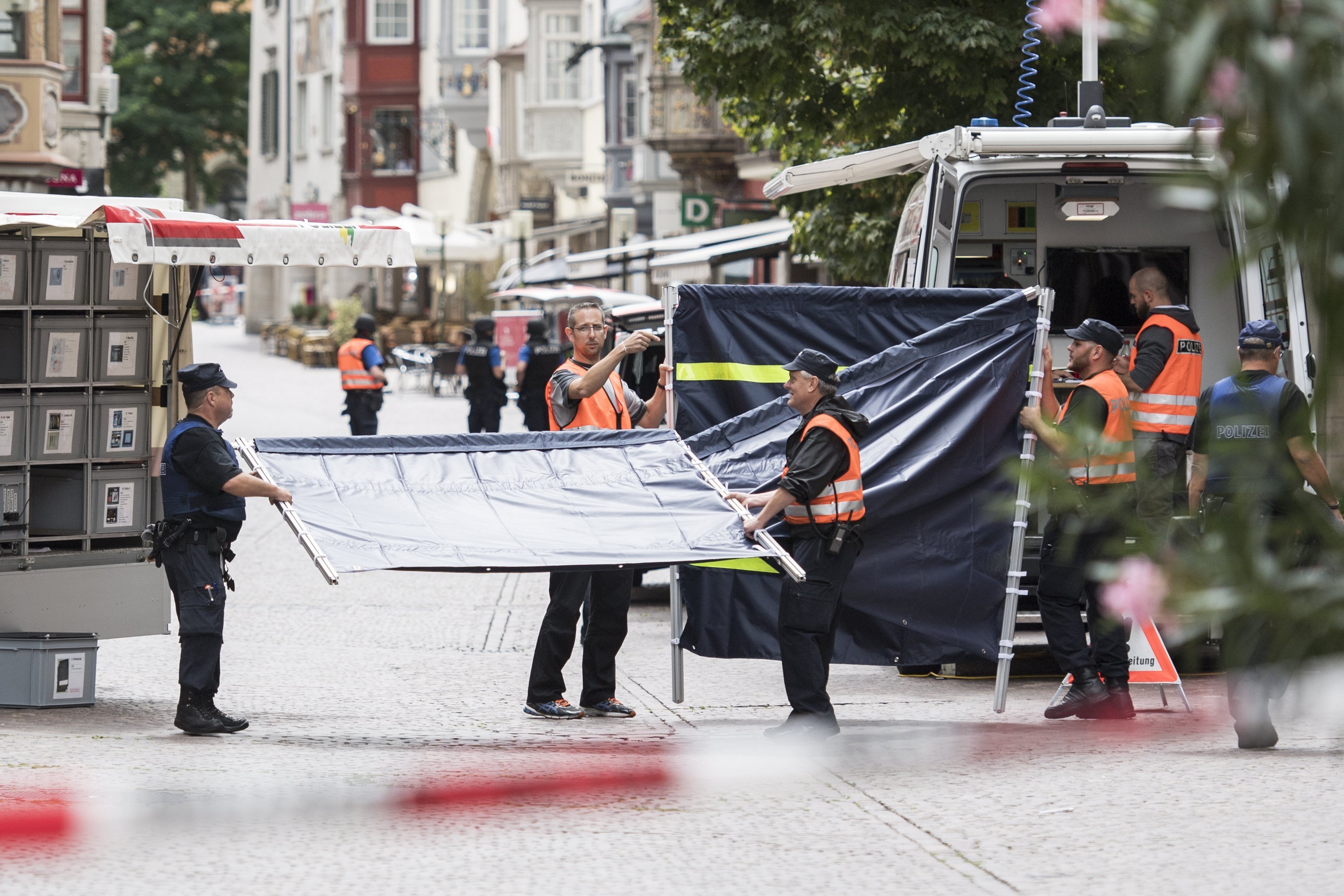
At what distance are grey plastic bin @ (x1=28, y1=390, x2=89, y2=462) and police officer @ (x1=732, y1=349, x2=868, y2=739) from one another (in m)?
3.57

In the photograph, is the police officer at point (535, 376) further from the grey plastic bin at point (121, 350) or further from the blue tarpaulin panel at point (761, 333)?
the blue tarpaulin panel at point (761, 333)

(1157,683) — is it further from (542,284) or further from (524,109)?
(524,109)

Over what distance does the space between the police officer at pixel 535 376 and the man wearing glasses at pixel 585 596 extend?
898 cm

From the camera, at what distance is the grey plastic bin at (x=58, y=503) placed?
9.48 meters

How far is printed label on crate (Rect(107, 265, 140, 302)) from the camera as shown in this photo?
31.1 feet

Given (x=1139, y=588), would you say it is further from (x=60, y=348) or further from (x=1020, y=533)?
(x=60, y=348)

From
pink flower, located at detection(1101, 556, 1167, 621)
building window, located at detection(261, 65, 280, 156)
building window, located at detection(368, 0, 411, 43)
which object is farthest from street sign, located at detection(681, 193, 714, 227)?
building window, located at detection(261, 65, 280, 156)

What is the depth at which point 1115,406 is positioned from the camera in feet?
27.9

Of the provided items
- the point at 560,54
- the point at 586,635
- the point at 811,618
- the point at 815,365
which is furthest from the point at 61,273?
the point at 560,54

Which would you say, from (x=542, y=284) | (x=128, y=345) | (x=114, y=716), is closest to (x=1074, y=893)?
(x=114, y=716)

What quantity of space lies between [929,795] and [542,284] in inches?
1282

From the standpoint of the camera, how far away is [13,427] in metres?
9.27

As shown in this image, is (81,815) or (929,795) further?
(929,795)

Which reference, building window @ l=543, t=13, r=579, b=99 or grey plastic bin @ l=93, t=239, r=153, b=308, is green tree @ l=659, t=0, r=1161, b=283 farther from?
building window @ l=543, t=13, r=579, b=99
